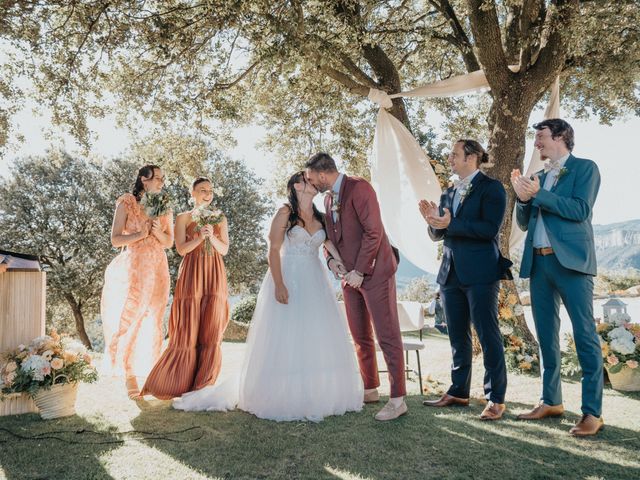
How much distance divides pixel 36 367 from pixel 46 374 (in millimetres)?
96

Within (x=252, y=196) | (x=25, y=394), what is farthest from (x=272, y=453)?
(x=252, y=196)

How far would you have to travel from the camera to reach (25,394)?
4.13m

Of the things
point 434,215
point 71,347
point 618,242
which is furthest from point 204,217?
point 618,242

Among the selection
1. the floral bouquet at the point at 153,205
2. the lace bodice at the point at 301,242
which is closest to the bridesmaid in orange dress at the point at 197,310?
the floral bouquet at the point at 153,205

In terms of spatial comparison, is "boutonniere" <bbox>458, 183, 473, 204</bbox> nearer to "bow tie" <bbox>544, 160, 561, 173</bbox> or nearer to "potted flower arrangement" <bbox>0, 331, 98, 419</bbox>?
"bow tie" <bbox>544, 160, 561, 173</bbox>

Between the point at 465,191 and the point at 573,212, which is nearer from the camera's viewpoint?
the point at 573,212

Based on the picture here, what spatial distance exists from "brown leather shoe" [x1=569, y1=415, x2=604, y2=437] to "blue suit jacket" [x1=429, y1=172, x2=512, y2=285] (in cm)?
113

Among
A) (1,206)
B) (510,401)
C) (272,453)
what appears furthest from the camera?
(1,206)

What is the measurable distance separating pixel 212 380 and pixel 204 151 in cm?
506

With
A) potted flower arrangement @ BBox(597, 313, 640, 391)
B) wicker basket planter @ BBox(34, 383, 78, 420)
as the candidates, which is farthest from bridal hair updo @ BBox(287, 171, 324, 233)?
potted flower arrangement @ BBox(597, 313, 640, 391)

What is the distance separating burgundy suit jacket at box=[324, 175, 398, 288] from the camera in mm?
4070

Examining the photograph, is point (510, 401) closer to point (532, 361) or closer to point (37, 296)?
point (532, 361)

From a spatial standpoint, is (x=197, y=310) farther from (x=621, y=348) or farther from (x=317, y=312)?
(x=621, y=348)

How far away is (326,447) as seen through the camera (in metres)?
3.28
